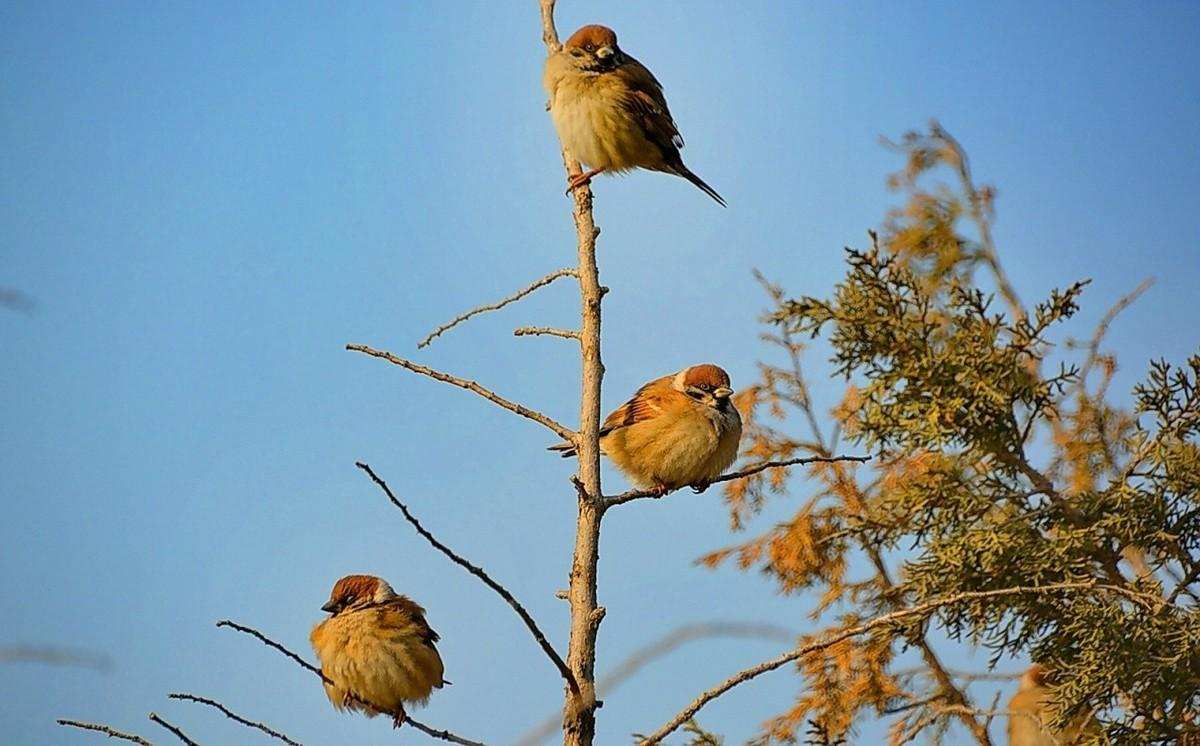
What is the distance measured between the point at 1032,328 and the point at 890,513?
1.22 metres

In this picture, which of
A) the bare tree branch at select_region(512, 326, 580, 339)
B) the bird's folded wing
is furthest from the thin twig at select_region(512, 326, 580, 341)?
the bird's folded wing

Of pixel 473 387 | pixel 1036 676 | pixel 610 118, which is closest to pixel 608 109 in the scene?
pixel 610 118

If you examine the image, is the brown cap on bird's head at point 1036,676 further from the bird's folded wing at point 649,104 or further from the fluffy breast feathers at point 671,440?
the bird's folded wing at point 649,104

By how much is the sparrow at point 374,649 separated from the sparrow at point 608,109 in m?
2.08

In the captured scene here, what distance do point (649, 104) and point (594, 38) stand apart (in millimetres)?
412

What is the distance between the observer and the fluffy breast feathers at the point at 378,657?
5.11 meters

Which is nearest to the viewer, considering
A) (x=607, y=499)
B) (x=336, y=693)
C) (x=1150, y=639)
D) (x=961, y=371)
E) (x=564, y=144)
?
(x=607, y=499)

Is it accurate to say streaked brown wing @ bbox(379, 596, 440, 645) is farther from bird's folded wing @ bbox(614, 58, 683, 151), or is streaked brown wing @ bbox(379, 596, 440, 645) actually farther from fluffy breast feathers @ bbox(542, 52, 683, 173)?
bird's folded wing @ bbox(614, 58, 683, 151)

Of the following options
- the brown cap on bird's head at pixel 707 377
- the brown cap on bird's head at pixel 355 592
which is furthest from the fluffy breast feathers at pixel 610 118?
the brown cap on bird's head at pixel 355 592

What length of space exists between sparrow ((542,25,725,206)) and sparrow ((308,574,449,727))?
208 centimetres

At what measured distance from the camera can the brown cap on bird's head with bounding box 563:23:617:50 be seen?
6.04 meters

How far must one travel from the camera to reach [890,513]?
676 cm

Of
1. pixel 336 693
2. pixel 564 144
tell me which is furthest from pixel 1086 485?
pixel 336 693

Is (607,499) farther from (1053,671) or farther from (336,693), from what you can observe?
(1053,671)
